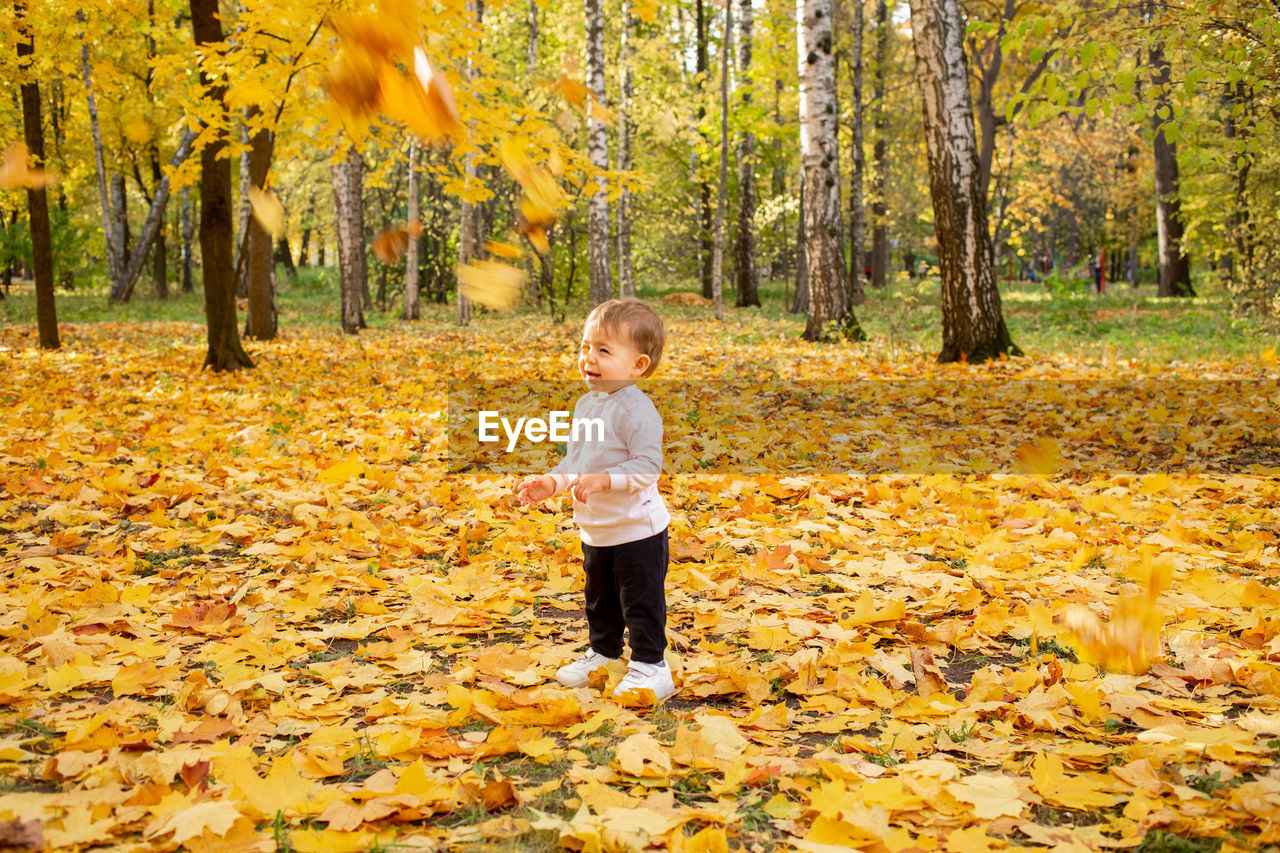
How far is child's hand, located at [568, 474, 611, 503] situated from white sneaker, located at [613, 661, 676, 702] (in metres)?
0.57

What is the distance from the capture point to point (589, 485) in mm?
2598

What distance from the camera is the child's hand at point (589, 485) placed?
8.52 ft

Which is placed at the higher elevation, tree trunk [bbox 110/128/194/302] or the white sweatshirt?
tree trunk [bbox 110/128/194/302]

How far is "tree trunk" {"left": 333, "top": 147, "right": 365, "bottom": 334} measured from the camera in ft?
49.3

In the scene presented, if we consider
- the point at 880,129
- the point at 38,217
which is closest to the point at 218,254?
the point at 38,217

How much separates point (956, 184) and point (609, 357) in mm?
7217

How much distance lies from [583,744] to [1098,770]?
1289 millimetres

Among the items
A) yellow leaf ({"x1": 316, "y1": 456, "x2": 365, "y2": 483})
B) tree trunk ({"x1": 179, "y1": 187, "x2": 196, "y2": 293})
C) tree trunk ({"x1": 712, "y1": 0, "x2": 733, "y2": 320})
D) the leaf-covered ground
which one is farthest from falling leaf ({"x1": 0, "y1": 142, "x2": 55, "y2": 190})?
tree trunk ({"x1": 712, "y1": 0, "x2": 733, "y2": 320})

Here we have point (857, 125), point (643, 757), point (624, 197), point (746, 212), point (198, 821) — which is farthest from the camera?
point (746, 212)

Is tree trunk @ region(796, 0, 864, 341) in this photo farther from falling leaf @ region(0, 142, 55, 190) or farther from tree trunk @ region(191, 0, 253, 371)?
falling leaf @ region(0, 142, 55, 190)

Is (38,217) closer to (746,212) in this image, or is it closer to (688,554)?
(688,554)

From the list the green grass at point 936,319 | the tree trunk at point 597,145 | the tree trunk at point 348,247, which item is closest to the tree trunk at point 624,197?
the tree trunk at point 597,145

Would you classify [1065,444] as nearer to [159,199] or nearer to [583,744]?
[583,744]

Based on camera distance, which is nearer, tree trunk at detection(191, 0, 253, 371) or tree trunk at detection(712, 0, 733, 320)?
tree trunk at detection(191, 0, 253, 371)
